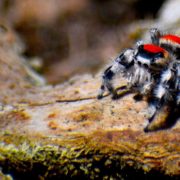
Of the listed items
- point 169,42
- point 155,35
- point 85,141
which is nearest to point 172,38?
point 169,42

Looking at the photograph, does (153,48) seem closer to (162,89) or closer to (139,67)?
(139,67)

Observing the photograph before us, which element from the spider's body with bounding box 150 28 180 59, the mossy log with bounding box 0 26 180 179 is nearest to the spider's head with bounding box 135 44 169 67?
the spider's body with bounding box 150 28 180 59

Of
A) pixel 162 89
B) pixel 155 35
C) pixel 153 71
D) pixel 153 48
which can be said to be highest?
pixel 155 35

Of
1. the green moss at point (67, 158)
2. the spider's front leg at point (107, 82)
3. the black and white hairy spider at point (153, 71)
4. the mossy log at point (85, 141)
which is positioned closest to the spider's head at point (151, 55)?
the black and white hairy spider at point (153, 71)

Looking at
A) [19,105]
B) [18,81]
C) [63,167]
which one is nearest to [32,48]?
[18,81]

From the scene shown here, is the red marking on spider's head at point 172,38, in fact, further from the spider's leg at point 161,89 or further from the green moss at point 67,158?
the green moss at point 67,158

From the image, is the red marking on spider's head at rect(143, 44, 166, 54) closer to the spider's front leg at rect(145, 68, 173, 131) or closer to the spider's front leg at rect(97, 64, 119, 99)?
the spider's front leg at rect(145, 68, 173, 131)

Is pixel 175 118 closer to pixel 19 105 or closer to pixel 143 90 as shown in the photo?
pixel 143 90
